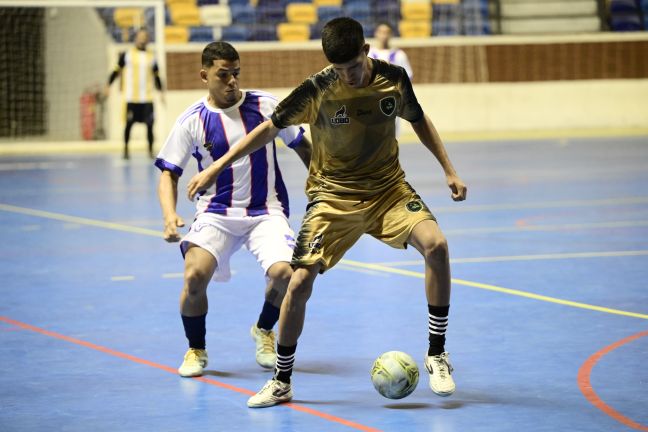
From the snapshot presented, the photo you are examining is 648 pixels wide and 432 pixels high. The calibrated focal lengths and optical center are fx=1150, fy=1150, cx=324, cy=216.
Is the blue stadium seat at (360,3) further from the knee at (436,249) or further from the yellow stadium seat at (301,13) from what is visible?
the knee at (436,249)

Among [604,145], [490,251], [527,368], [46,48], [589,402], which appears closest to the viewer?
[589,402]

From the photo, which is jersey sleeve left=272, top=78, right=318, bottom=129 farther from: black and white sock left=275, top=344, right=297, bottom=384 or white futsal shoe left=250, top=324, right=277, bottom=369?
white futsal shoe left=250, top=324, right=277, bottom=369

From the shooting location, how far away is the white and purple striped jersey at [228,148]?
670 cm

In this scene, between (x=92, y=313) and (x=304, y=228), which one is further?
(x=92, y=313)

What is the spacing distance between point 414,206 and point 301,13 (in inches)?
965

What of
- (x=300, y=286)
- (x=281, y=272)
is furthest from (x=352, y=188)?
(x=281, y=272)

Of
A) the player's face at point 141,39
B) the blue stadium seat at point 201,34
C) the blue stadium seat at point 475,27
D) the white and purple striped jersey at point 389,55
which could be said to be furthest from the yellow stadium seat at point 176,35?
the white and purple striped jersey at point 389,55

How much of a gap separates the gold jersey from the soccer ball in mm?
889

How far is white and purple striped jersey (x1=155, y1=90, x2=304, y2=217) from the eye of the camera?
6695 mm

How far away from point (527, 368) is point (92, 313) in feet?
10.9

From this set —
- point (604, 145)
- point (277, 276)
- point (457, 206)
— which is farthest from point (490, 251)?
point (604, 145)

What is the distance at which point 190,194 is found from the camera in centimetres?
576

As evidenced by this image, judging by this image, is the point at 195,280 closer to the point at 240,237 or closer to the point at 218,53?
the point at 240,237

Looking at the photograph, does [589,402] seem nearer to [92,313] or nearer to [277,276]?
[277,276]
